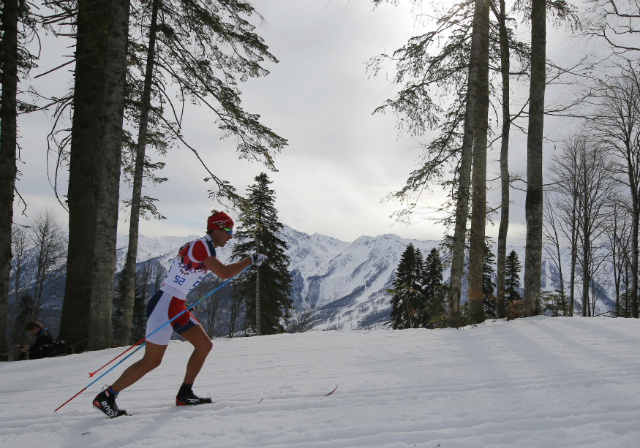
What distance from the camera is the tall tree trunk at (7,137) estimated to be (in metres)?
8.08

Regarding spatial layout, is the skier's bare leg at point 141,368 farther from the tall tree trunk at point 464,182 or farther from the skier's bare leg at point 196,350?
the tall tree trunk at point 464,182

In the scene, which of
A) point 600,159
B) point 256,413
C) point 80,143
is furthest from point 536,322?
point 600,159

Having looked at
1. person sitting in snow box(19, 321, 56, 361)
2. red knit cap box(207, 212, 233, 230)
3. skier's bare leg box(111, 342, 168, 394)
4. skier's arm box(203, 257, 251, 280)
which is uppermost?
red knit cap box(207, 212, 233, 230)

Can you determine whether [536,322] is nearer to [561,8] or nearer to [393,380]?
[393,380]

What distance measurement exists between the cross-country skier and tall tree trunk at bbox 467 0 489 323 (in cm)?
754

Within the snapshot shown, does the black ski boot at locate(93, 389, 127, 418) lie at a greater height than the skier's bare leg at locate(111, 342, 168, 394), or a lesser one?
lesser

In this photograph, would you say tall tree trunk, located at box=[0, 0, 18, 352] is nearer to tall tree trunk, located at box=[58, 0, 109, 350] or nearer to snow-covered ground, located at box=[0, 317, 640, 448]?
tall tree trunk, located at box=[58, 0, 109, 350]

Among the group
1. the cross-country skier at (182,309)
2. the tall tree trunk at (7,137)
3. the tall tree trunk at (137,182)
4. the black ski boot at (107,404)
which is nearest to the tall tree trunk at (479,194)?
the cross-country skier at (182,309)

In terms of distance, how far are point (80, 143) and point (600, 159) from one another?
2360 cm

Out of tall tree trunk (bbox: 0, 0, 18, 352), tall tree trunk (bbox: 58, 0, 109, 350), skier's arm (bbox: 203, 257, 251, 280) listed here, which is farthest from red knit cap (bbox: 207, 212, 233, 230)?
tall tree trunk (bbox: 0, 0, 18, 352)

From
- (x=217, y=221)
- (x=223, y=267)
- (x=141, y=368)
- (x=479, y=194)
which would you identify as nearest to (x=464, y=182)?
(x=479, y=194)

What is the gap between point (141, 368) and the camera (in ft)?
10.3

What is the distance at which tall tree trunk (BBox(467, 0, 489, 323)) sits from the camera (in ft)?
30.0

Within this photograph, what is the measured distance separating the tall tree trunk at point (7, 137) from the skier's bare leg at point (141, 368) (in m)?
7.34
